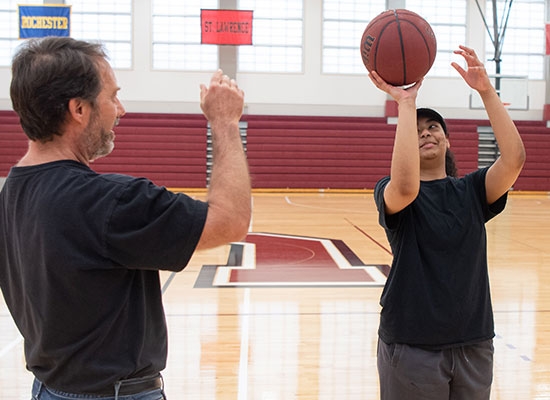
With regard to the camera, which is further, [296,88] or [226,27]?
[296,88]

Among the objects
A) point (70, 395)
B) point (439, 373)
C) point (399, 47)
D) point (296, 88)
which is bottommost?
point (439, 373)

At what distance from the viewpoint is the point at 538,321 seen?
179 inches

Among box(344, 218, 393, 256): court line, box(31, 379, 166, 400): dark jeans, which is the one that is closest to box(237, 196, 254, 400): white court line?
box(31, 379, 166, 400): dark jeans

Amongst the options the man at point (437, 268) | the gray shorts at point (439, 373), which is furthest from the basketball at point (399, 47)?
the gray shorts at point (439, 373)

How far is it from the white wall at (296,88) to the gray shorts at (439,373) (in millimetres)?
14261

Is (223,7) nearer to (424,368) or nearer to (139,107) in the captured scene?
(139,107)

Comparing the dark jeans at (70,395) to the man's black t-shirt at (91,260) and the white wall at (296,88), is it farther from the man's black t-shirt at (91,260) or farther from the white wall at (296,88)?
the white wall at (296,88)

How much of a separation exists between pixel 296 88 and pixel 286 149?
170 cm

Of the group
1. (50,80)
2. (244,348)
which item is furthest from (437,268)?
(244,348)

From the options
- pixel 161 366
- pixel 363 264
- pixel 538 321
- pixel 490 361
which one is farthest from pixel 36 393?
pixel 363 264

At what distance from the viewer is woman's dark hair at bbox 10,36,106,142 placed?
4.05 ft

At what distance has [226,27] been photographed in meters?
14.6

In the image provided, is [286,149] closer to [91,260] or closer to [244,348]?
[244,348]

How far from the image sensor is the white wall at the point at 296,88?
15602 millimetres
